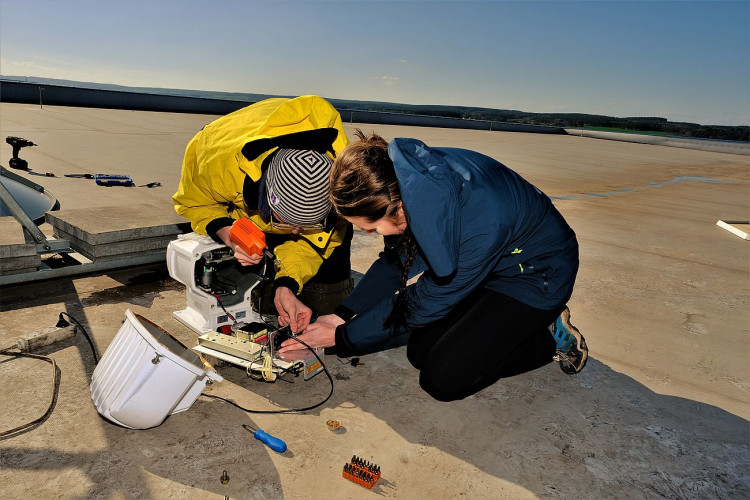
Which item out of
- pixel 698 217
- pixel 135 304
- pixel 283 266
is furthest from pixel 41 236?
pixel 698 217

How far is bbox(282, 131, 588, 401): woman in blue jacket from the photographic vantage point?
1938mm

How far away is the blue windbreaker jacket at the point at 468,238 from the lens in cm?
191

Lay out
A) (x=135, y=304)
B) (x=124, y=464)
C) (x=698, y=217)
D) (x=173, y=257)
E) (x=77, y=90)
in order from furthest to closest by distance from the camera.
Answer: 1. (x=77, y=90)
2. (x=698, y=217)
3. (x=135, y=304)
4. (x=173, y=257)
5. (x=124, y=464)

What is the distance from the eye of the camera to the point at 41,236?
11.8 ft

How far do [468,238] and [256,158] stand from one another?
1.14m

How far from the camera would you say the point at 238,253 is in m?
2.72

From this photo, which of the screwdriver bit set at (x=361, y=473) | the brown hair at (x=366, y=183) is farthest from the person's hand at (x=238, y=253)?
the screwdriver bit set at (x=361, y=473)

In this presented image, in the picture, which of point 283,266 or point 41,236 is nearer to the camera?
point 283,266

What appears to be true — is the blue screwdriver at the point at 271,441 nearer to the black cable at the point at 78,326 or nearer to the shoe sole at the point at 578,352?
the black cable at the point at 78,326

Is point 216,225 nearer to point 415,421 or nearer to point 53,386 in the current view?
point 53,386

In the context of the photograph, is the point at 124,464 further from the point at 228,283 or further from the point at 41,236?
the point at 41,236

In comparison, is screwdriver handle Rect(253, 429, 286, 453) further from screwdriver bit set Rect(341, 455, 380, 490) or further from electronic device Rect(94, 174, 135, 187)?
electronic device Rect(94, 174, 135, 187)

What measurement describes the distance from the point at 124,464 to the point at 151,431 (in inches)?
8.9

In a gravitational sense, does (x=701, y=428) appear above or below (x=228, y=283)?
below
